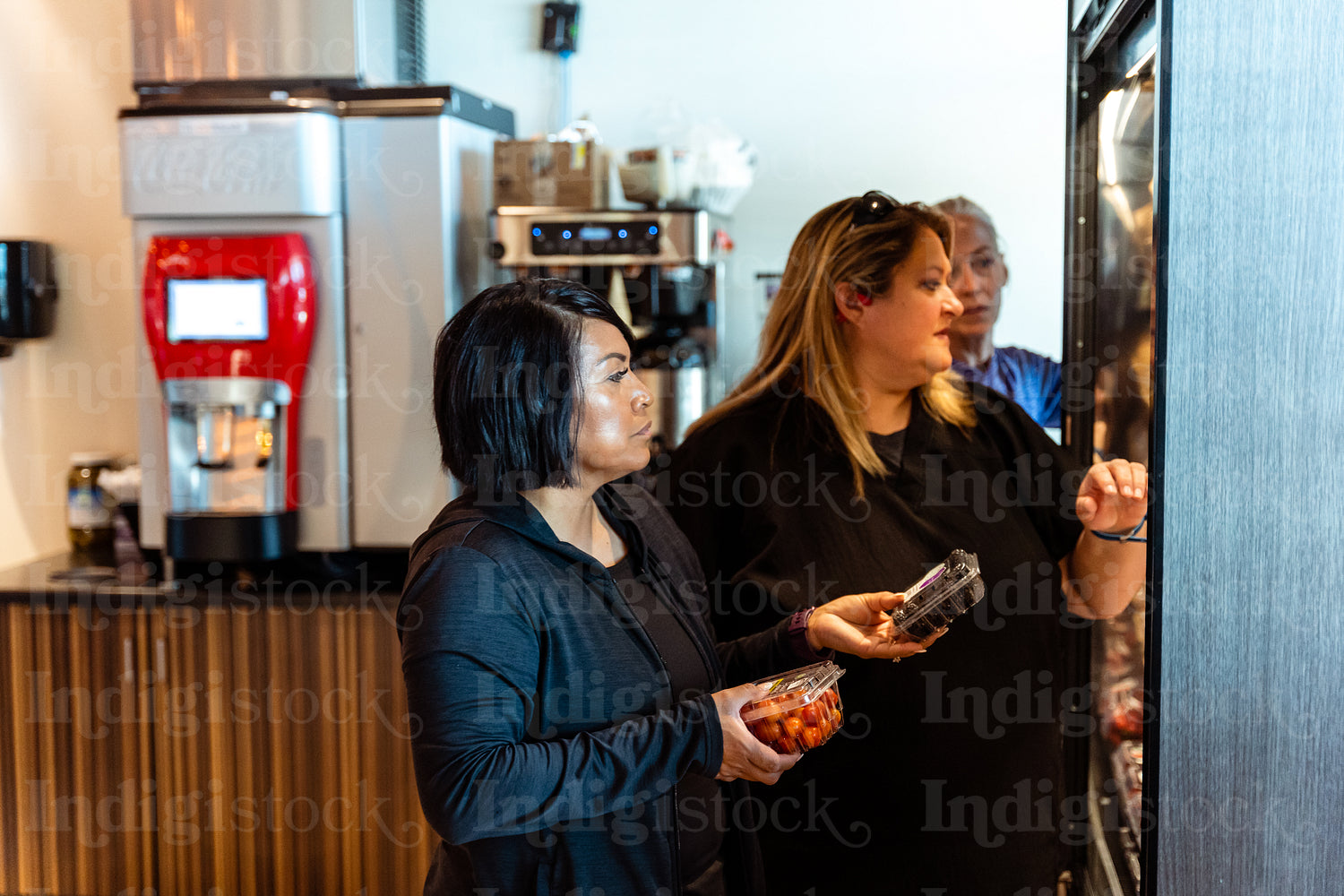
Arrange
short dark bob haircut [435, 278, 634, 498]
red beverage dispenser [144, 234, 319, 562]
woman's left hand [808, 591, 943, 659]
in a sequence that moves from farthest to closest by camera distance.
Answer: red beverage dispenser [144, 234, 319, 562]
woman's left hand [808, 591, 943, 659]
short dark bob haircut [435, 278, 634, 498]

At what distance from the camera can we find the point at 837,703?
4.35ft

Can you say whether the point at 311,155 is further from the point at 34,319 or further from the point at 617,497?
the point at 617,497

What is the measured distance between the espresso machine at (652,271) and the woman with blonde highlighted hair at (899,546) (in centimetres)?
99

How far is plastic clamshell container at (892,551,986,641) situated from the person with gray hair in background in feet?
3.27

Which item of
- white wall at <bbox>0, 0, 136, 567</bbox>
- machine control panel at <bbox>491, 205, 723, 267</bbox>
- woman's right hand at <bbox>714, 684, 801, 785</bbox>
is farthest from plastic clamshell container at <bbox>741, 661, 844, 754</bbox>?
white wall at <bbox>0, 0, 136, 567</bbox>

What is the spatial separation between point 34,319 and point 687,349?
1.83 m

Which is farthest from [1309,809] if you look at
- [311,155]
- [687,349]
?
[311,155]

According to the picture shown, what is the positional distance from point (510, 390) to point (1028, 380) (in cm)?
143

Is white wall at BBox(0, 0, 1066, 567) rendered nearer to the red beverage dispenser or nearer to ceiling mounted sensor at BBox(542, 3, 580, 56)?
ceiling mounted sensor at BBox(542, 3, 580, 56)

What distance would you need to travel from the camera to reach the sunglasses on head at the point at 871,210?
1729 mm

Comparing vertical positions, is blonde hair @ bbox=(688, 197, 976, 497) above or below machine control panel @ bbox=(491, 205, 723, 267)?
below

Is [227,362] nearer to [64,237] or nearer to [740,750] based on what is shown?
[64,237]

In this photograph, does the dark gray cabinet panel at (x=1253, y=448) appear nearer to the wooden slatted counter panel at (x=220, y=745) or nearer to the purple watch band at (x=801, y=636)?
the purple watch band at (x=801, y=636)

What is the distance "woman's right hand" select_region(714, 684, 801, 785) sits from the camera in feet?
4.07
